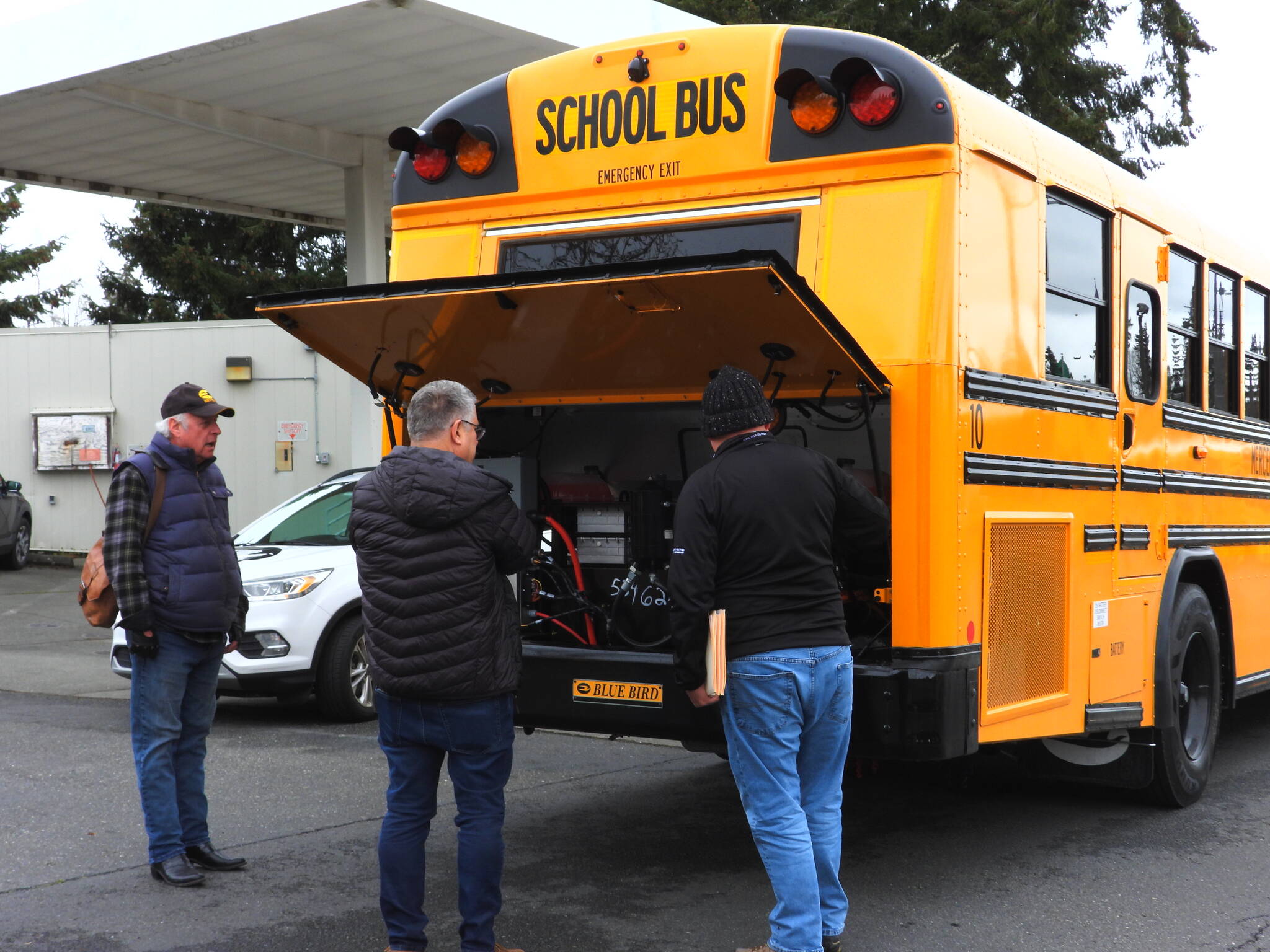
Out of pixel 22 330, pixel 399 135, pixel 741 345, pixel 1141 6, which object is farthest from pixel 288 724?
pixel 1141 6

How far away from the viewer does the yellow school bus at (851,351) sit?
4.78 meters

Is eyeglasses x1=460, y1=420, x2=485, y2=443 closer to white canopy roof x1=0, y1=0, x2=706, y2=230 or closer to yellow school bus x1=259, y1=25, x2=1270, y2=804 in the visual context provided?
yellow school bus x1=259, y1=25, x2=1270, y2=804

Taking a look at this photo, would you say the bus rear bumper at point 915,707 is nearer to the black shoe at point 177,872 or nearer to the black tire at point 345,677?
the black shoe at point 177,872

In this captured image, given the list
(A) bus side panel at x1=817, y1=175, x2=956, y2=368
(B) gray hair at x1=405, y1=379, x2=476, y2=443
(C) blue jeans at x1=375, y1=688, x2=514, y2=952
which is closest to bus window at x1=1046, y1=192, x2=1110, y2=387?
(A) bus side panel at x1=817, y1=175, x2=956, y2=368

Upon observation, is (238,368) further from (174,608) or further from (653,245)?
(653,245)

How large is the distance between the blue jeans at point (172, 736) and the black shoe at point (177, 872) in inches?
0.8


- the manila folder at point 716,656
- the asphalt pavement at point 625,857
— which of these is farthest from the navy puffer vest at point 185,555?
the manila folder at point 716,656

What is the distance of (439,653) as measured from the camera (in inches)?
167

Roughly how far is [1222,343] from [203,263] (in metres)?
25.9

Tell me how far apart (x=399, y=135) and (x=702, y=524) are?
98.6 inches

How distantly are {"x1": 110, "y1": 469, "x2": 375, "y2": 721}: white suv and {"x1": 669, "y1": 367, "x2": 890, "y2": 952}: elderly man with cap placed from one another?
14.5 ft

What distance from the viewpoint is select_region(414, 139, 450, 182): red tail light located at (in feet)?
19.5

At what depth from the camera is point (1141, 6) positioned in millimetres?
23484

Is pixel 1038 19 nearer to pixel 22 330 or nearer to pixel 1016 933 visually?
pixel 22 330
